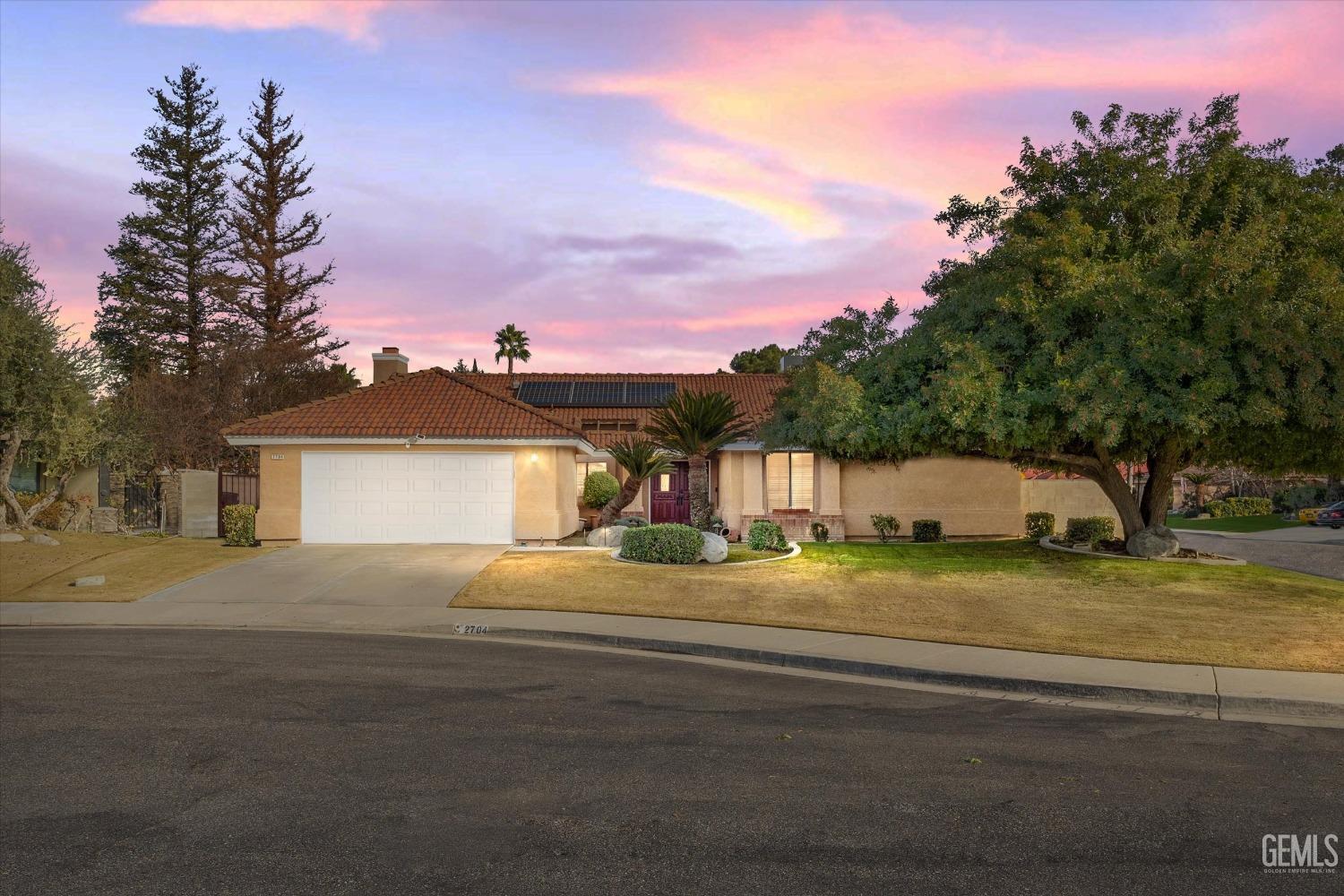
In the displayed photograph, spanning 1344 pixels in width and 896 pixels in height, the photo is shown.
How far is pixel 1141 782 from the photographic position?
22.1 ft

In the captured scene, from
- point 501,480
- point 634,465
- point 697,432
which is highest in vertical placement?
point 697,432

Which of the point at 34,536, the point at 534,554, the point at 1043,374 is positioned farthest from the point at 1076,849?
the point at 34,536

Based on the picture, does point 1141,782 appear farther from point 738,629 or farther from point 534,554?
point 534,554

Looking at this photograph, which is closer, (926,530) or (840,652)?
(840,652)

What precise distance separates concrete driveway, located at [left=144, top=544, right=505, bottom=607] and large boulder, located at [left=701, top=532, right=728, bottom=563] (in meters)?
4.64

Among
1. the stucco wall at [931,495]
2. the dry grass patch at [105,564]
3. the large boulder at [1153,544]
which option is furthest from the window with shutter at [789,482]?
the dry grass patch at [105,564]

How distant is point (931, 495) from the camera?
28.5 metres

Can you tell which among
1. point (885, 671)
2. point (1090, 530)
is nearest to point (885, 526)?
point (1090, 530)

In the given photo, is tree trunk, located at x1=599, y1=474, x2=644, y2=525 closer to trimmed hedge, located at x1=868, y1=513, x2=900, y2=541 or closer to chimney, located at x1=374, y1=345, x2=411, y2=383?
trimmed hedge, located at x1=868, y1=513, x2=900, y2=541

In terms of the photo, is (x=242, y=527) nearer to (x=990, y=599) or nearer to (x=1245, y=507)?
(x=990, y=599)

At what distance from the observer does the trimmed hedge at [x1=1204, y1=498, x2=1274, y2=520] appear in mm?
46062

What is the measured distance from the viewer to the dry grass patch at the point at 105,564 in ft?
59.2

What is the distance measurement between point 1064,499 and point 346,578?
21.6 meters

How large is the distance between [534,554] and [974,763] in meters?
15.8
